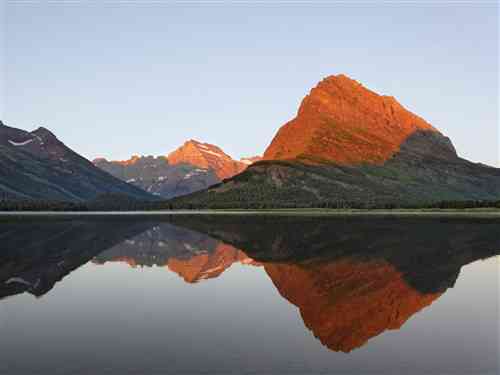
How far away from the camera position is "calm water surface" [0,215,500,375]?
28188 mm

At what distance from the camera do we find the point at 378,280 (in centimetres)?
5556

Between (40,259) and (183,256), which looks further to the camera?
(183,256)

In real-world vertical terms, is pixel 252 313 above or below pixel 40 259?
below

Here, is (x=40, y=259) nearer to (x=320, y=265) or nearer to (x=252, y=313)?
(x=320, y=265)

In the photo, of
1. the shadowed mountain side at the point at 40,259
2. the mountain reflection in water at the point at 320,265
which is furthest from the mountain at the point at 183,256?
the shadowed mountain side at the point at 40,259

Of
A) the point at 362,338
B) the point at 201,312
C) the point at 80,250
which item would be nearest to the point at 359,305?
the point at 362,338

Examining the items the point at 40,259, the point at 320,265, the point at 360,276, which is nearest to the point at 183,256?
the point at 40,259

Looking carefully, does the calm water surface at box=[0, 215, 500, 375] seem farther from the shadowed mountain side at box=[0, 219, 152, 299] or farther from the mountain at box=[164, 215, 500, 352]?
the shadowed mountain side at box=[0, 219, 152, 299]

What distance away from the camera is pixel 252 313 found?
135 ft

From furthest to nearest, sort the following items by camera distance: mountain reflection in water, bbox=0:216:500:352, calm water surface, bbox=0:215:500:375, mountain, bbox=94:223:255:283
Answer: mountain, bbox=94:223:255:283
mountain reflection in water, bbox=0:216:500:352
calm water surface, bbox=0:215:500:375

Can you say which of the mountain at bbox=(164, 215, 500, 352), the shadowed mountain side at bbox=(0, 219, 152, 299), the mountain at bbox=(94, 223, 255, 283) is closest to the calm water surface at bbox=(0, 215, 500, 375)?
the mountain at bbox=(164, 215, 500, 352)

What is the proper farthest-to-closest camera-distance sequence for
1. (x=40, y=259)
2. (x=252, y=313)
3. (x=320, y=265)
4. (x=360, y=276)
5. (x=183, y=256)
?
1. (x=183, y=256)
2. (x=40, y=259)
3. (x=320, y=265)
4. (x=360, y=276)
5. (x=252, y=313)

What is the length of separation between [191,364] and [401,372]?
35.5 feet

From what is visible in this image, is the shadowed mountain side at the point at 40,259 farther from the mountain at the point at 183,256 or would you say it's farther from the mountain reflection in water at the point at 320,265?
the mountain at the point at 183,256
